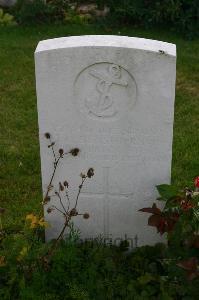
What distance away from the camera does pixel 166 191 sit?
3.90 metres

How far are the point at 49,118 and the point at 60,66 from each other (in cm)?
34

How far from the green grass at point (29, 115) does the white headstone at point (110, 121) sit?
30.3 inches

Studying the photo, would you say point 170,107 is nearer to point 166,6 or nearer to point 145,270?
point 145,270

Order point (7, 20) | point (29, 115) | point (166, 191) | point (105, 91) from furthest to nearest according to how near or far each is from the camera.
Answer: point (7, 20) < point (29, 115) < point (166, 191) < point (105, 91)

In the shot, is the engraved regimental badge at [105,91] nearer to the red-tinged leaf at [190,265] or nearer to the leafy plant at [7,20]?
the red-tinged leaf at [190,265]

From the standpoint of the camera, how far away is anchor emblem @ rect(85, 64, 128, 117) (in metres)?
3.73

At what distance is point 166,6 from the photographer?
7.75 meters

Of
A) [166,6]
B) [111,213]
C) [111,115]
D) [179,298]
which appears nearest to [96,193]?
[111,213]

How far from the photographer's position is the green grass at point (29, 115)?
5086mm

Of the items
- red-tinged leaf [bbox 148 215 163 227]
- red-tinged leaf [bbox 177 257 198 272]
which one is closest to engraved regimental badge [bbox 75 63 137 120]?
red-tinged leaf [bbox 148 215 163 227]

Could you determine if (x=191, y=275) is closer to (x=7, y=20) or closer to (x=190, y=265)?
(x=190, y=265)

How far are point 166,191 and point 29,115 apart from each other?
2.58m

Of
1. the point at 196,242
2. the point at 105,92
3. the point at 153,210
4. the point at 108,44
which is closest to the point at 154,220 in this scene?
the point at 153,210

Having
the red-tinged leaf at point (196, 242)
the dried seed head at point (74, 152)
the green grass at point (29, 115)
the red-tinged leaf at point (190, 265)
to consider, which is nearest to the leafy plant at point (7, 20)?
the green grass at point (29, 115)
